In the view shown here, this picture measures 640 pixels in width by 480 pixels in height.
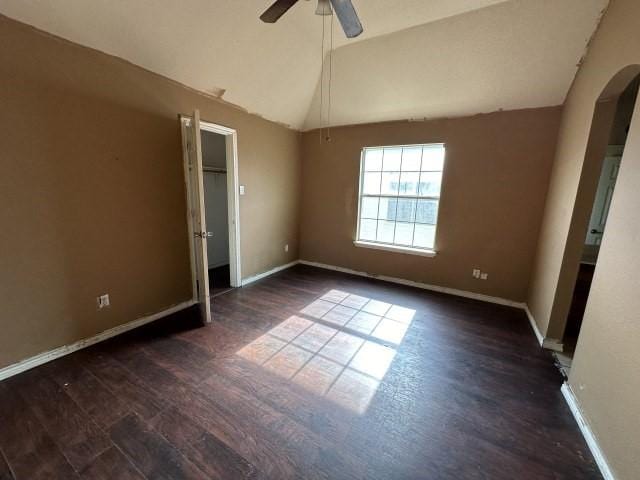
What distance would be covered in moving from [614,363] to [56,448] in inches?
116

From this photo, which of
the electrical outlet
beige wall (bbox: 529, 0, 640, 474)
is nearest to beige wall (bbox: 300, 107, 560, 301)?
beige wall (bbox: 529, 0, 640, 474)

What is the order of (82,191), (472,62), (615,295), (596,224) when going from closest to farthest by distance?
(615,295) → (82,191) → (472,62) → (596,224)

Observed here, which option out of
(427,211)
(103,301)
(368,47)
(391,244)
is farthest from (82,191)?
(427,211)

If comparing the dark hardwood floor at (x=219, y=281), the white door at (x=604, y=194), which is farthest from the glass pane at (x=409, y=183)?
the dark hardwood floor at (x=219, y=281)

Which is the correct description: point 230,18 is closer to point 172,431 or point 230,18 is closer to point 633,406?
point 172,431

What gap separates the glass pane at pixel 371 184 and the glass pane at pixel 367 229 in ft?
1.48

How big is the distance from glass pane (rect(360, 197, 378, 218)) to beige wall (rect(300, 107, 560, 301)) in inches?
5.2

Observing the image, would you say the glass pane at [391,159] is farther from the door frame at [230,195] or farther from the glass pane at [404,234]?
the door frame at [230,195]

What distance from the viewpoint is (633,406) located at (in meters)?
1.19

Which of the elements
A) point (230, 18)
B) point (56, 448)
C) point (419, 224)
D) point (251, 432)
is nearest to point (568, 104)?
point (419, 224)

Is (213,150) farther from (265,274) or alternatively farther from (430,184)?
(430,184)

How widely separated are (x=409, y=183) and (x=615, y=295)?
2634 mm

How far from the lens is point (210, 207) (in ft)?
13.7

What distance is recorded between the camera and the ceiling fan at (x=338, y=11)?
5.38 feet
